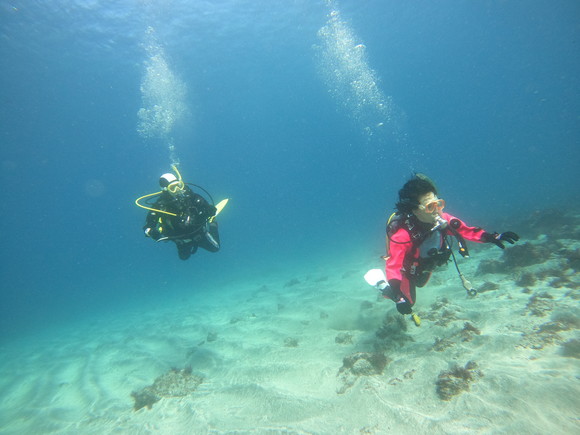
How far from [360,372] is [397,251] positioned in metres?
2.51

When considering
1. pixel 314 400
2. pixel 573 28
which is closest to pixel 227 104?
pixel 314 400

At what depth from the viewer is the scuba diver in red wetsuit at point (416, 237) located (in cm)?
367

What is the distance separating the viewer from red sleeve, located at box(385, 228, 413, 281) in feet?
12.2

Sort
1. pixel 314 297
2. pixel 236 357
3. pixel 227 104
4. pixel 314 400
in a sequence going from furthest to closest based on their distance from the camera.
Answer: pixel 227 104 < pixel 314 297 < pixel 236 357 < pixel 314 400

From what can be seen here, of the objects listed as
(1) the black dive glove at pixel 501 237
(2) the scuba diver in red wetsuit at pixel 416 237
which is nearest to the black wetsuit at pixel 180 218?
(2) the scuba diver in red wetsuit at pixel 416 237

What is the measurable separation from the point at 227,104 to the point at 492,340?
67438 mm

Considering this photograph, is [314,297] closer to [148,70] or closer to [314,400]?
[314,400]

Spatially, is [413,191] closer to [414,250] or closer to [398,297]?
[414,250]

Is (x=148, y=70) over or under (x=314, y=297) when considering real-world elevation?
over

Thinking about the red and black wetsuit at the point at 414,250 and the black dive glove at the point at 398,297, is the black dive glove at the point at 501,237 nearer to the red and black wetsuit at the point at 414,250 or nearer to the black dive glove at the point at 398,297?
the red and black wetsuit at the point at 414,250

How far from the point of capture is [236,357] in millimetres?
7238

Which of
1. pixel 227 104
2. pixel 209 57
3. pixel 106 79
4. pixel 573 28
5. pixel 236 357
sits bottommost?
pixel 236 357

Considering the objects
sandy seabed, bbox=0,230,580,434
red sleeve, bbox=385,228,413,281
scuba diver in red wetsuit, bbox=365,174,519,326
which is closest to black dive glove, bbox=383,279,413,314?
scuba diver in red wetsuit, bbox=365,174,519,326

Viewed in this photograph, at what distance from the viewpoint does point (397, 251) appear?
150 inches
